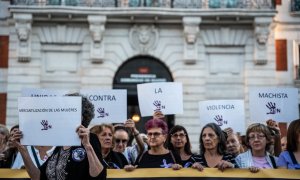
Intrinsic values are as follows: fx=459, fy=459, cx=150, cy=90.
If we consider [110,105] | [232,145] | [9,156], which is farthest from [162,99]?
[9,156]

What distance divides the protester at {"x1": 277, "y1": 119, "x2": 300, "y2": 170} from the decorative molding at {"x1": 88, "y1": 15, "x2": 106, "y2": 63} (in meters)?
12.7

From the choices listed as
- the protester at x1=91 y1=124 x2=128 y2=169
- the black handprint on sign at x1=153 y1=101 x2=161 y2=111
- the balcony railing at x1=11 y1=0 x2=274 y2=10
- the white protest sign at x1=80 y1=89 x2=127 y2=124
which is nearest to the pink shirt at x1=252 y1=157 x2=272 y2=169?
the protester at x1=91 y1=124 x2=128 y2=169

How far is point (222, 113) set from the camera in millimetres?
7707

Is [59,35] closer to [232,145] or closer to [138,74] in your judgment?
[138,74]

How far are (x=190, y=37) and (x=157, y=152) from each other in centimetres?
1250

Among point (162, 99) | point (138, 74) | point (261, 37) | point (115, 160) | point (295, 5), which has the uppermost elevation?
point (295, 5)

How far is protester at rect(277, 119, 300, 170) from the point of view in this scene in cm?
528

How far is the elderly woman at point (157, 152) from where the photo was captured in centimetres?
528

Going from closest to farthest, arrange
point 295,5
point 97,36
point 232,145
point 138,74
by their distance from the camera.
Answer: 1. point 232,145
2. point 97,36
3. point 138,74
4. point 295,5

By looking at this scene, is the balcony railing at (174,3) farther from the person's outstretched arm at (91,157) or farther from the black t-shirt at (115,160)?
the person's outstretched arm at (91,157)

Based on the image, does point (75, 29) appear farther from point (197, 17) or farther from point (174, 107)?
point (174, 107)

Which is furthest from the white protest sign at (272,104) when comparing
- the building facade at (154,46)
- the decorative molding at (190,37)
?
the decorative molding at (190,37)

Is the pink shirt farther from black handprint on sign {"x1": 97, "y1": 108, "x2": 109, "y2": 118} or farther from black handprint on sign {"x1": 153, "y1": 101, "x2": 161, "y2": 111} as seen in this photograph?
black handprint on sign {"x1": 97, "y1": 108, "x2": 109, "y2": 118}

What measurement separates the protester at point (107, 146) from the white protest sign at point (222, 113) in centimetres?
183
